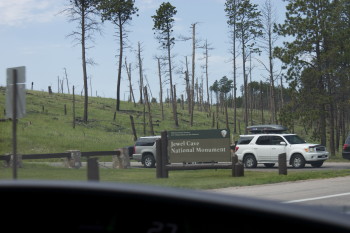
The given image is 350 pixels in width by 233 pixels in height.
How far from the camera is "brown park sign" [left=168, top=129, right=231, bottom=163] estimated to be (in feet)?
75.9

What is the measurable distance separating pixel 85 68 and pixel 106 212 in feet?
196

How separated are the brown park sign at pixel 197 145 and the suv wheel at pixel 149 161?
9052 mm

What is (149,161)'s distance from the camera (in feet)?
107

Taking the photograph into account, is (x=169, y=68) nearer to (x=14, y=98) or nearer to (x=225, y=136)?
(x=225, y=136)

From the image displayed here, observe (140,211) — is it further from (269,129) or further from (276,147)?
(269,129)

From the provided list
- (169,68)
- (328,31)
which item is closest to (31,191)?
(328,31)

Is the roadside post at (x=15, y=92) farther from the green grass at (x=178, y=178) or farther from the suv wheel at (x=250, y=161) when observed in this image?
the suv wheel at (x=250, y=161)

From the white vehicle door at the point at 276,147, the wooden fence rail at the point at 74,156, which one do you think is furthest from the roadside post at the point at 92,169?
the white vehicle door at the point at 276,147

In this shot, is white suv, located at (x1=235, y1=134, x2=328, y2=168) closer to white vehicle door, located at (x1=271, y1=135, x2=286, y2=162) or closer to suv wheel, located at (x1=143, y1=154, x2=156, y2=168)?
white vehicle door, located at (x1=271, y1=135, x2=286, y2=162)

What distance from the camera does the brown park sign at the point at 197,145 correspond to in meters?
23.1

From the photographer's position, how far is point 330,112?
4312cm

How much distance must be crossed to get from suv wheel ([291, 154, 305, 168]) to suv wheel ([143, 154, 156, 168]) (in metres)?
7.53

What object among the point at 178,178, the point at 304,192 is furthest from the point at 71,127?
the point at 304,192

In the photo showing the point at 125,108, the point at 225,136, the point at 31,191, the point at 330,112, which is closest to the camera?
the point at 31,191
